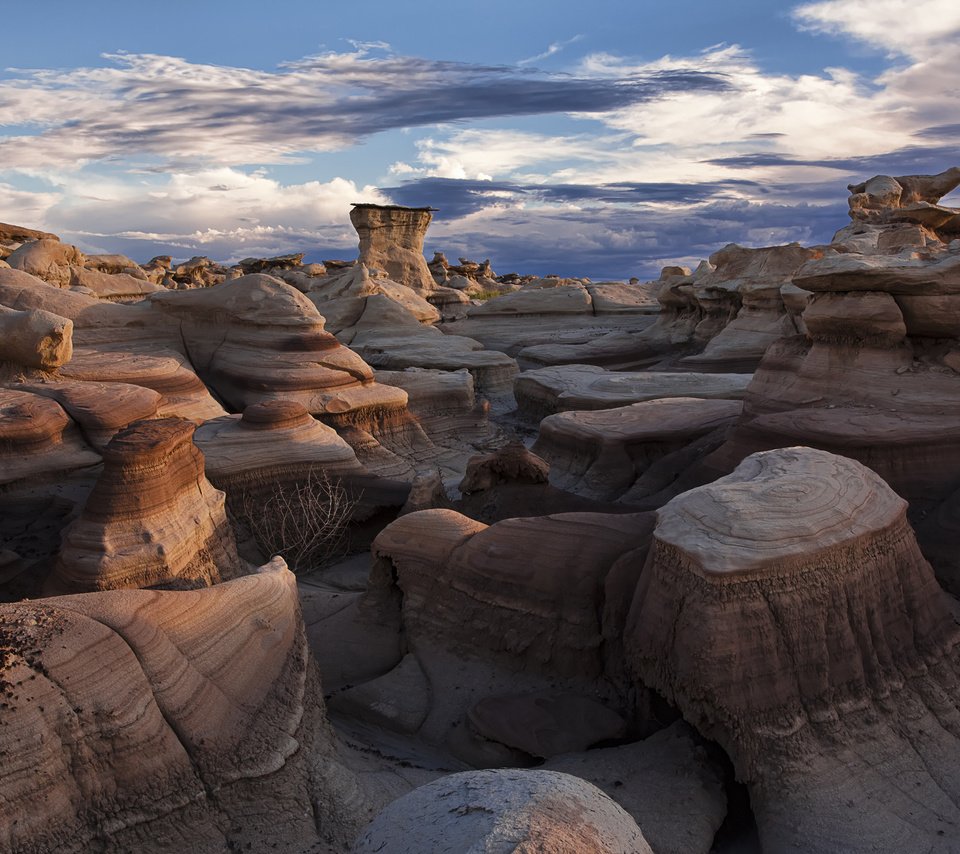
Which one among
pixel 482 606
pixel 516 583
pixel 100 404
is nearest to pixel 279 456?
pixel 100 404

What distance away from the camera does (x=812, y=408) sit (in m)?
7.94

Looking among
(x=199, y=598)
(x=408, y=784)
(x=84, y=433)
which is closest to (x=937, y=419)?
(x=408, y=784)

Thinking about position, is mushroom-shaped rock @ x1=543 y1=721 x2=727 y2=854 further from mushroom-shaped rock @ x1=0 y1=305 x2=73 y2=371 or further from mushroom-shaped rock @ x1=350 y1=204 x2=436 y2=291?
mushroom-shaped rock @ x1=350 y1=204 x2=436 y2=291

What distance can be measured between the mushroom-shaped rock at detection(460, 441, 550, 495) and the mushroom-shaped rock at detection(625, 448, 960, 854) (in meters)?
3.36

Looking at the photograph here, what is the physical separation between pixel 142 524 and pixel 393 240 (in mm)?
27833

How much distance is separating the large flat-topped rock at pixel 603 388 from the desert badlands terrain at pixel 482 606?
1.48 m

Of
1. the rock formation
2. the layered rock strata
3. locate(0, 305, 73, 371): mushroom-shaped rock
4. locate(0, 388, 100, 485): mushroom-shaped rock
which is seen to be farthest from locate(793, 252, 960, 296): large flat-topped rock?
the rock formation

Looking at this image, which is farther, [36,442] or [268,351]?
[268,351]

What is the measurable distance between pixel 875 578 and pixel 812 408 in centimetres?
363

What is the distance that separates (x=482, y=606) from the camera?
548 centimetres

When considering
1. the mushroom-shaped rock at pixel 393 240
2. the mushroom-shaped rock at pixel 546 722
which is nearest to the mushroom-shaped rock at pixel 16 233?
the mushroom-shaped rock at pixel 393 240

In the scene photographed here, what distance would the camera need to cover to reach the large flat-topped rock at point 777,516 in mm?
4254

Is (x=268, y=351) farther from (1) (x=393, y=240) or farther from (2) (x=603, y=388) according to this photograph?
(1) (x=393, y=240)

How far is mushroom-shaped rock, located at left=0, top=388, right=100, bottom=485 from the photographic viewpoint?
6816 millimetres
